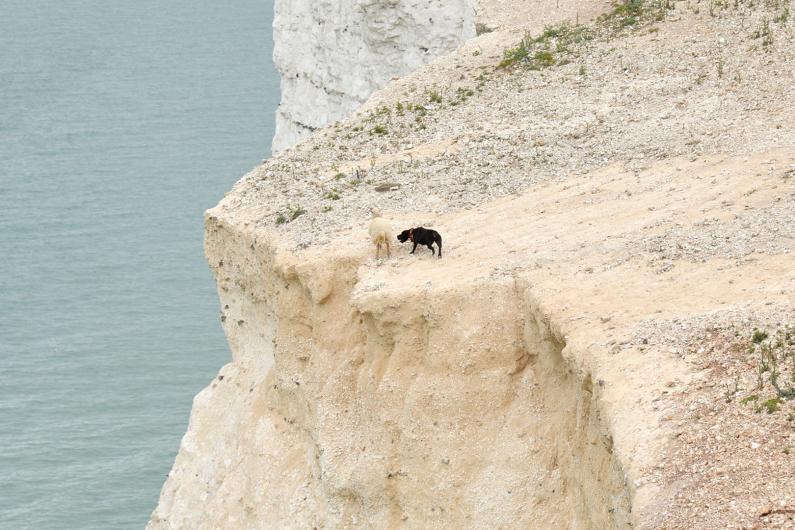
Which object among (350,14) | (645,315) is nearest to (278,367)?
(645,315)

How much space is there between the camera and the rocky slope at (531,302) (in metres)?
17.2

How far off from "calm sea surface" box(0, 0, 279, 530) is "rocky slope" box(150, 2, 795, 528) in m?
19.7

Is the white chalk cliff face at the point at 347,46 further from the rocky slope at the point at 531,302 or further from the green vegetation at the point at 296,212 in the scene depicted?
the green vegetation at the point at 296,212

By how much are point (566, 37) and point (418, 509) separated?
15802 mm

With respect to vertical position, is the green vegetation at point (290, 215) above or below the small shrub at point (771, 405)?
above

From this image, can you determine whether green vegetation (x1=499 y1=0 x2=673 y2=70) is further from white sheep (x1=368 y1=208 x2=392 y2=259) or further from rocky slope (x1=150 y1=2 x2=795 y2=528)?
white sheep (x1=368 y1=208 x2=392 y2=259)

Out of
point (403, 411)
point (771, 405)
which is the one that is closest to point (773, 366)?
point (771, 405)

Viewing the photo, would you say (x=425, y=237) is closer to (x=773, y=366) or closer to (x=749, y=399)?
(x=773, y=366)

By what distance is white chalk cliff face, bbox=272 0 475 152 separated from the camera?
128 feet

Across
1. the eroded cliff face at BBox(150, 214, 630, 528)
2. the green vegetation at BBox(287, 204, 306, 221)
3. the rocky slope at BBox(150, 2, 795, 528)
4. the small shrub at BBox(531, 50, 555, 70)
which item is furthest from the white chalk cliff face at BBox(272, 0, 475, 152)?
the green vegetation at BBox(287, 204, 306, 221)

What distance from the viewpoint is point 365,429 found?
23.6 m

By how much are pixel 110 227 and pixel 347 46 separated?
40612 mm

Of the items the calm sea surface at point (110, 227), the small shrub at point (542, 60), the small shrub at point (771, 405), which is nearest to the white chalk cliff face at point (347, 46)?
the small shrub at point (542, 60)

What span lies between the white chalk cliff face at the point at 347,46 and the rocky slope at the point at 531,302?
4955 millimetres
